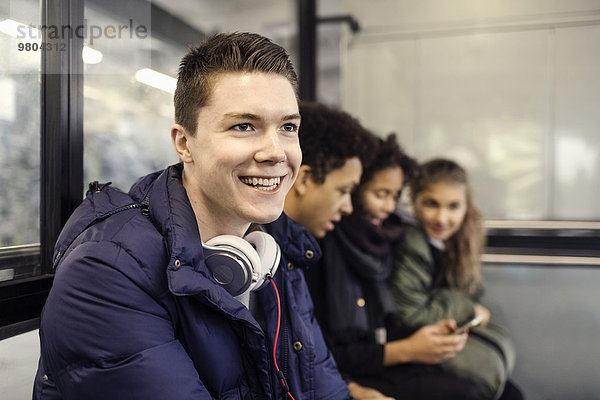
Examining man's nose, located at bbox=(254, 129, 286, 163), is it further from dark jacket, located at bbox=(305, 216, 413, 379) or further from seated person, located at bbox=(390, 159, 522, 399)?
seated person, located at bbox=(390, 159, 522, 399)

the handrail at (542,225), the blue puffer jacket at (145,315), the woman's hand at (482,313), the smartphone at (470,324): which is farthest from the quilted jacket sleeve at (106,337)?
the handrail at (542,225)

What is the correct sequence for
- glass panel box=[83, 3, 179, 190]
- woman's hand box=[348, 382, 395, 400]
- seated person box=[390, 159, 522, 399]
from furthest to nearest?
1. seated person box=[390, 159, 522, 399]
2. woman's hand box=[348, 382, 395, 400]
3. glass panel box=[83, 3, 179, 190]

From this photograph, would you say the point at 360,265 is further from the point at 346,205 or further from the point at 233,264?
the point at 233,264

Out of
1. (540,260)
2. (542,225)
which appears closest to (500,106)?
(542,225)

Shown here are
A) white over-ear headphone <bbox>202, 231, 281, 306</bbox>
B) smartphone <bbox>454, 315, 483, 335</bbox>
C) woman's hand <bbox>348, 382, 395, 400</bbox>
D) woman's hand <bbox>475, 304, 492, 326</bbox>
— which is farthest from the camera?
woman's hand <bbox>475, 304, 492, 326</bbox>

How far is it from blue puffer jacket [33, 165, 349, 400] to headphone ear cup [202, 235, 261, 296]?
0.05 metres

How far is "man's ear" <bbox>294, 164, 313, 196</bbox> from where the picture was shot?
6.35 feet

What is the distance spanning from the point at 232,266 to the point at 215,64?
447mm

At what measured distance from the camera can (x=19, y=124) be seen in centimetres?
129

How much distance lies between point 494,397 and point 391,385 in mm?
548

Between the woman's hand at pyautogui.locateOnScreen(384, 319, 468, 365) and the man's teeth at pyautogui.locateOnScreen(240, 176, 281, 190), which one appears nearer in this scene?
the man's teeth at pyautogui.locateOnScreen(240, 176, 281, 190)

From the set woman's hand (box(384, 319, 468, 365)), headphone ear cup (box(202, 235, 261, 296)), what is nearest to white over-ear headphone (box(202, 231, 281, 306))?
headphone ear cup (box(202, 235, 261, 296))

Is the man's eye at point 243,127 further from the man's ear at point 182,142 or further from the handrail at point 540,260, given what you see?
the handrail at point 540,260

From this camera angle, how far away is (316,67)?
3.33 metres
